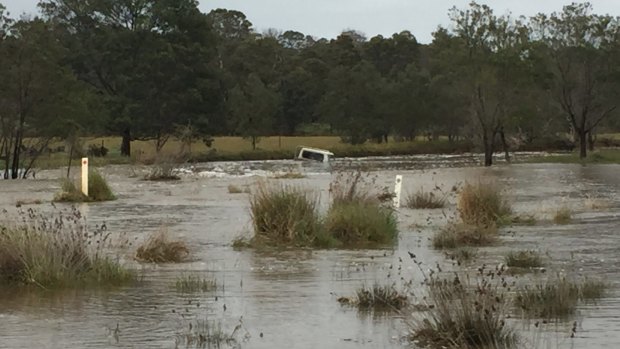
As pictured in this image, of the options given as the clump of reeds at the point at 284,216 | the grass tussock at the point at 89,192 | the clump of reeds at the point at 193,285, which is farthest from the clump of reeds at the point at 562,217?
the grass tussock at the point at 89,192

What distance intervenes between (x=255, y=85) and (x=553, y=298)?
80.9 metres

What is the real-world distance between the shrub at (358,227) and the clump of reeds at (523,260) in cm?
371

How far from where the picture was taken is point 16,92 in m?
48.3

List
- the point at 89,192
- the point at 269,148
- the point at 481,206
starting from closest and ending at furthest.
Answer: the point at 481,206
the point at 89,192
the point at 269,148

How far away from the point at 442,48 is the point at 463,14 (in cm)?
556

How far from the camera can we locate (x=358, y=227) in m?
18.2

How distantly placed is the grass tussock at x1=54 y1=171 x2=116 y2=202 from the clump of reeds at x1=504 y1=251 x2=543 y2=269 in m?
17.9

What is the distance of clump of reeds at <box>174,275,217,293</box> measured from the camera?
12.5 m

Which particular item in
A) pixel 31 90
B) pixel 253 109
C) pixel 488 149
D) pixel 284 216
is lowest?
pixel 284 216

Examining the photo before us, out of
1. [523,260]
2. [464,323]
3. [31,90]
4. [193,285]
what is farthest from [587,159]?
[464,323]

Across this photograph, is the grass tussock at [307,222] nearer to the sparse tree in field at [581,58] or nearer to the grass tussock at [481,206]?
the grass tussock at [481,206]

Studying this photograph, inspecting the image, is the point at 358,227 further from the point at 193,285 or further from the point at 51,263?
the point at 51,263

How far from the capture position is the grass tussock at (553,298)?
410 inches

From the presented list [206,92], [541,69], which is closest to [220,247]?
[541,69]
